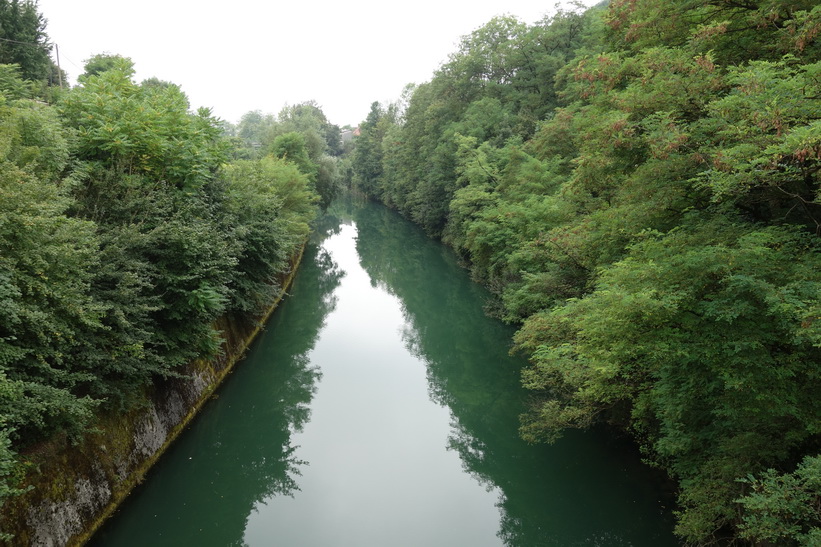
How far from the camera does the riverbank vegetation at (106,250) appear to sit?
559 cm

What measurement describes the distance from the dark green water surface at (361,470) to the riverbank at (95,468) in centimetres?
34

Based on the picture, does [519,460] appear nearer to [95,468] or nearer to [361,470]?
[361,470]

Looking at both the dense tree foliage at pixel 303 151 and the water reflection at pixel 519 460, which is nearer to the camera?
the water reflection at pixel 519 460

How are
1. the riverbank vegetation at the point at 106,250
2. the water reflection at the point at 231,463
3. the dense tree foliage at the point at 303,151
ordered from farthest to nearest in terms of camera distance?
the dense tree foliage at the point at 303,151
the water reflection at the point at 231,463
the riverbank vegetation at the point at 106,250

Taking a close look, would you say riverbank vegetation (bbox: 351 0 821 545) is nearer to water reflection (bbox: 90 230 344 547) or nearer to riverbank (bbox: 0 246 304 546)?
water reflection (bbox: 90 230 344 547)

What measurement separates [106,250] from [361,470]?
6469 millimetres

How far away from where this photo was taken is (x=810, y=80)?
502 centimetres

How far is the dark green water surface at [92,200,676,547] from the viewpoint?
26.3ft

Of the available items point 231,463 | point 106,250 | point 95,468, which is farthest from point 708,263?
point 231,463

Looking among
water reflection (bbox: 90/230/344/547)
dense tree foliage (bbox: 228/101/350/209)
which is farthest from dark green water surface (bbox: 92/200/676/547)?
dense tree foliage (bbox: 228/101/350/209)

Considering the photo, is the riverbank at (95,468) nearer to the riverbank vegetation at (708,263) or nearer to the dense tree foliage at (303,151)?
the riverbank vegetation at (708,263)

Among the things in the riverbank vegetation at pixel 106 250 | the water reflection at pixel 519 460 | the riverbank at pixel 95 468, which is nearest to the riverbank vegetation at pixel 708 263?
the water reflection at pixel 519 460

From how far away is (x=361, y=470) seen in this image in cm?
984

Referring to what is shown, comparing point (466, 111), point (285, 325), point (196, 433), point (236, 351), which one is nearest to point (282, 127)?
point (466, 111)
